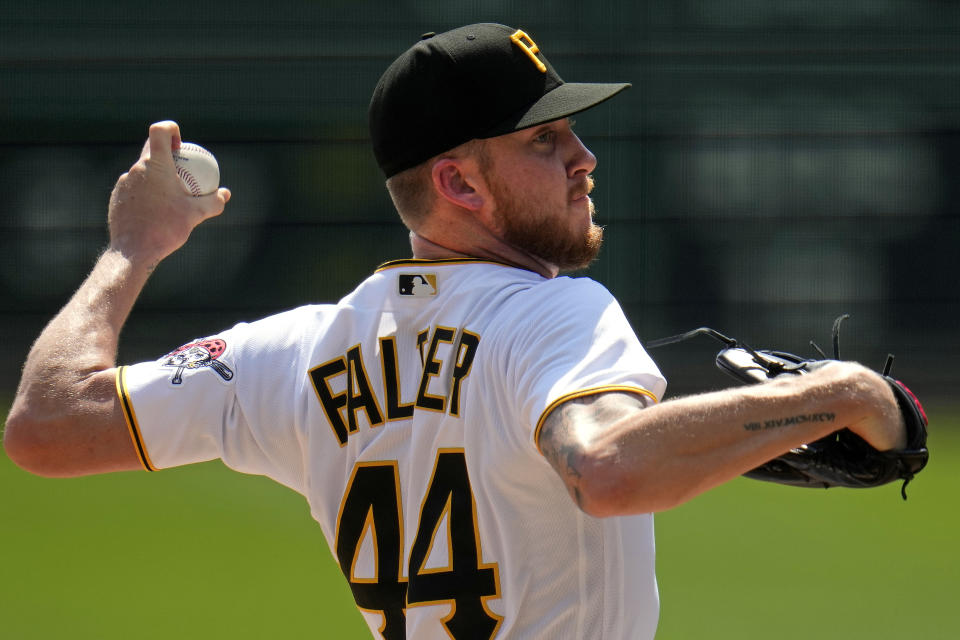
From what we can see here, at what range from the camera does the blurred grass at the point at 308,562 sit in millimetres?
3865

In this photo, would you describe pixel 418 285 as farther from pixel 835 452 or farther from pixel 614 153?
pixel 614 153

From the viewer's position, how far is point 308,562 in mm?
4414

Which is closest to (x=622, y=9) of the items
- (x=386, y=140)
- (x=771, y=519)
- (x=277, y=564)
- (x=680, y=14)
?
(x=680, y=14)

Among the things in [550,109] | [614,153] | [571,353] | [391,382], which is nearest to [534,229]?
[550,109]

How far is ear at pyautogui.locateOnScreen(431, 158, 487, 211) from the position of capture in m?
1.69

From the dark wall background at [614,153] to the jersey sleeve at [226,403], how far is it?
4.34m

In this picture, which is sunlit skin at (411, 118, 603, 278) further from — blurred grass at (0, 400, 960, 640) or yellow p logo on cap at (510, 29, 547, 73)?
blurred grass at (0, 400, 960, 640)

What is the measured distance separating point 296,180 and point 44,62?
152 cm

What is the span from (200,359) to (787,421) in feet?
2.94

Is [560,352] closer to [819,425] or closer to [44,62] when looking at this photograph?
[819,425]

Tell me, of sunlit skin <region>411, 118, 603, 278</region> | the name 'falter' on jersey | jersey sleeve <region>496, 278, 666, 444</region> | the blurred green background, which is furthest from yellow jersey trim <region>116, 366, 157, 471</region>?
the blurred green background

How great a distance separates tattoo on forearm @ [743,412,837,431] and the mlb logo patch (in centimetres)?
55

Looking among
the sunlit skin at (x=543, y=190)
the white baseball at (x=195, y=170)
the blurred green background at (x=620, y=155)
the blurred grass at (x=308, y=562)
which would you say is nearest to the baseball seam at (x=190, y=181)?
the white baseball at (x=195, y=170)

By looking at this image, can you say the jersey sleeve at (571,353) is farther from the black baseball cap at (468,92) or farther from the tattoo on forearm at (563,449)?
the black baseball cap at (468,92)
